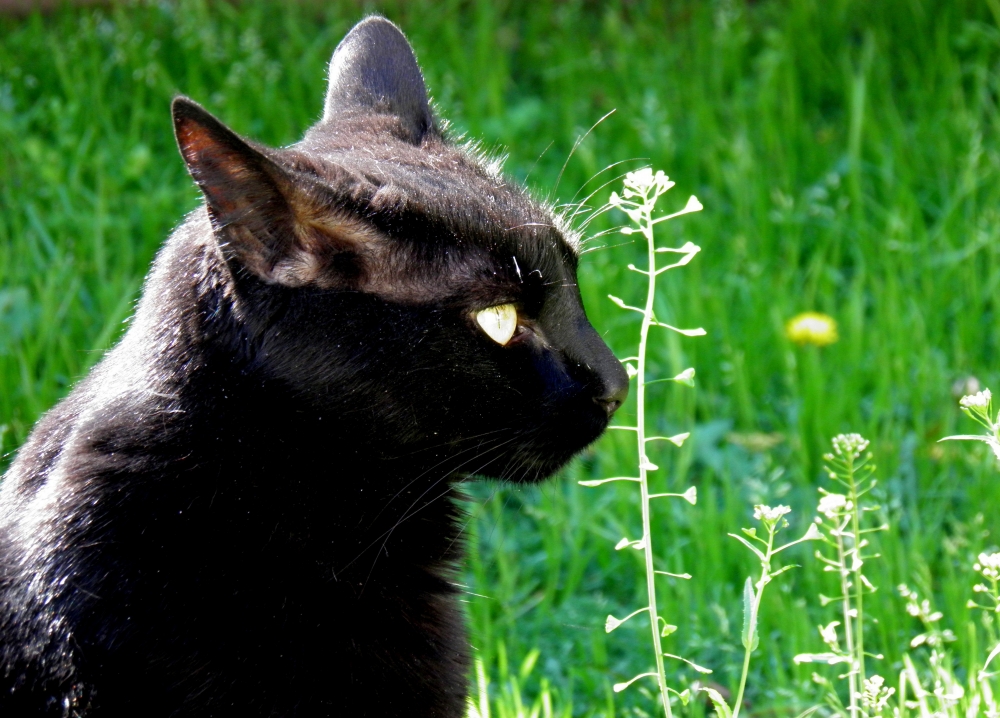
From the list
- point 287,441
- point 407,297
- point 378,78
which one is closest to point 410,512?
point 287,441

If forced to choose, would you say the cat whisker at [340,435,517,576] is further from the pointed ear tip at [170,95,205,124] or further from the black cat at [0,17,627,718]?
the pointed ear tip at [170,95,205,124]

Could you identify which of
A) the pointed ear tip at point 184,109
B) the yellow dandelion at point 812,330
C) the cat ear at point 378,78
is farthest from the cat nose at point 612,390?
the yellow dandelion at point 812,330

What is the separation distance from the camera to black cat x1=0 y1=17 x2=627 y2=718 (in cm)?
167

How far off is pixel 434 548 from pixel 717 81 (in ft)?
9.19

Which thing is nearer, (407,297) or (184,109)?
(184,109)

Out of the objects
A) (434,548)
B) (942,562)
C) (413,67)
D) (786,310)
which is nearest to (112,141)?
(413,67)

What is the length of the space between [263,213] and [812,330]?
201cm

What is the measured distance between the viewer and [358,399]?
69.0 inches

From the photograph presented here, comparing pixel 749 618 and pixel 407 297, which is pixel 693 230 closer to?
pixel 407 297

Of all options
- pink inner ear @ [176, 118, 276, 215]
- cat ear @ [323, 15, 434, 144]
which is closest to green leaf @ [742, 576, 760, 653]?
pink inner ear @ [176, 118, 276, 215]

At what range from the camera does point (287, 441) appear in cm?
176

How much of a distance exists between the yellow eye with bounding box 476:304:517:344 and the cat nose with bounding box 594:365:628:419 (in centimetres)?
18

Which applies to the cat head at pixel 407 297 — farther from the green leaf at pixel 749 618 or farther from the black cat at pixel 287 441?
the green leaf at pixel 749 618

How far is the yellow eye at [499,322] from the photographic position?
70.9 inches
